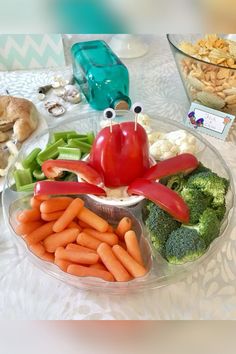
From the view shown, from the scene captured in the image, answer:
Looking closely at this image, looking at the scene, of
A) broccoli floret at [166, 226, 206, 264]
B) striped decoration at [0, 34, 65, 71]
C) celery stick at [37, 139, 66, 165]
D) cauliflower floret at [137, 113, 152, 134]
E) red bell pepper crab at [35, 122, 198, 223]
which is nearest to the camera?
broccoli floret at [166, 226, 206, 264]

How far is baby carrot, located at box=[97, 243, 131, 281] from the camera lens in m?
0.65

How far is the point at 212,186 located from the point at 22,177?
0.41 metres

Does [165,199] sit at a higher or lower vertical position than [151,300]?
higher

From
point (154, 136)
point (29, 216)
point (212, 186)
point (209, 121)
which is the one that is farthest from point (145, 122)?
point (29, 216)

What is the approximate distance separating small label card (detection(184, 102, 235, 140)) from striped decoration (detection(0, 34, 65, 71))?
50 centimetres

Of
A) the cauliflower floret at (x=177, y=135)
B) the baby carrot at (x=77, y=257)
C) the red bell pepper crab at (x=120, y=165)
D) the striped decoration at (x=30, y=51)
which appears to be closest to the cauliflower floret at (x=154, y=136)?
the cauliflower floret at (x=177, y=135)

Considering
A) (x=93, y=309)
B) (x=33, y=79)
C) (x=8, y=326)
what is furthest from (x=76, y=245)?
(x=33, y=79)

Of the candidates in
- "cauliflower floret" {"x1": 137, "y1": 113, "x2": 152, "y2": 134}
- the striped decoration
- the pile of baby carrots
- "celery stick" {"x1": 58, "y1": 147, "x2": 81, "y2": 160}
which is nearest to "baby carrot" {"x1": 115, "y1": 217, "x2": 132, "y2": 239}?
the pile of baby carrots

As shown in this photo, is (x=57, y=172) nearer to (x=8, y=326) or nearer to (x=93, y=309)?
(x=93, y=309)

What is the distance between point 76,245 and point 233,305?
0.31 m

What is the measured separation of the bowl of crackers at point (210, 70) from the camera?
941 millimetres

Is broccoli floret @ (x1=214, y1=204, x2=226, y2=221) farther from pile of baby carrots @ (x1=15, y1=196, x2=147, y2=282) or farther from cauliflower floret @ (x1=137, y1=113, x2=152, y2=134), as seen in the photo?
cauliflower floret @ (x1=137, y1=113, x2=152, y2=134)
